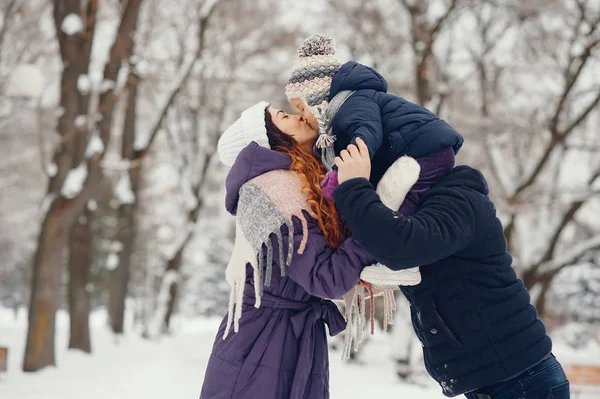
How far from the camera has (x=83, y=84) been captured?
357 inches

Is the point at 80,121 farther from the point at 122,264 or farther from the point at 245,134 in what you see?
the point at 122,264

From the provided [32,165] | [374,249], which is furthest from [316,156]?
[32,165]

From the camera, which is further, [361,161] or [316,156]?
[316,156]

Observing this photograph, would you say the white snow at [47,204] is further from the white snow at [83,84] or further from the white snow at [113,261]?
the white snow at [113,261]

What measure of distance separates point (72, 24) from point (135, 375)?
5047mm

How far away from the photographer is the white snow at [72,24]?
857 cm

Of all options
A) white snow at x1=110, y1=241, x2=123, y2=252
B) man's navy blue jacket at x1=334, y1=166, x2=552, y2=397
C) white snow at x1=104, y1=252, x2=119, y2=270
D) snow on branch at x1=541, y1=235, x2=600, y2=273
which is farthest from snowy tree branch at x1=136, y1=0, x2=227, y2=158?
man's navy blue jacket at x1=334, y1=166, x2=552, y2=397

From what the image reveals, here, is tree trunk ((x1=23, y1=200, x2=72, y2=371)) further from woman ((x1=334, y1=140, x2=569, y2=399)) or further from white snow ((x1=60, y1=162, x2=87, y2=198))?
woman ((x1=334, y1=140, x2=569, y2=399))

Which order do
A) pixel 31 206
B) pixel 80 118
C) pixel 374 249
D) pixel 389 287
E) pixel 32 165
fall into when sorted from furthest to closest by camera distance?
pixel 31 206
pixel 32 165
pixel 80 118
pixel 389 287
pixel 374 249

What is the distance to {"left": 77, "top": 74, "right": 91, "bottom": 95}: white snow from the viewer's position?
29.6 ft

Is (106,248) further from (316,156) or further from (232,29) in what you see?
(316,156)

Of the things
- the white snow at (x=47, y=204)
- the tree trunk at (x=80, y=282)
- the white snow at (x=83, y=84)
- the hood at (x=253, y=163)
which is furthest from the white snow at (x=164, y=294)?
the hood at (x=253, y=163)

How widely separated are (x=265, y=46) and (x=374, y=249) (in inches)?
632

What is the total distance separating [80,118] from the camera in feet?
29.2
